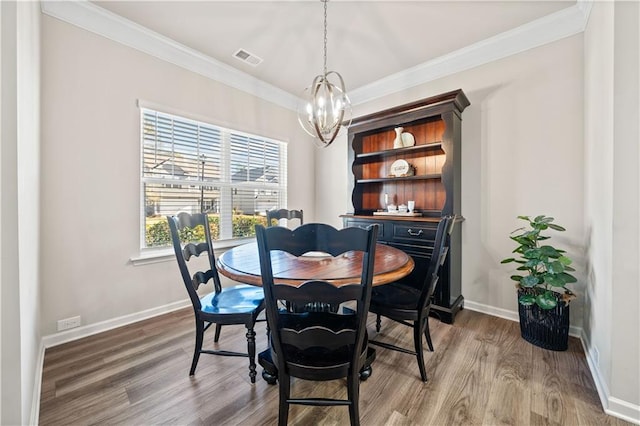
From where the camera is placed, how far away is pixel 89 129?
7.61 ft

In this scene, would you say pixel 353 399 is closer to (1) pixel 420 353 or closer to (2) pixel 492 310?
(1) pixel 420 353

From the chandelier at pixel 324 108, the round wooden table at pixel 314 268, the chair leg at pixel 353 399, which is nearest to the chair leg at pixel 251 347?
the round wooden table at pixel 314 268

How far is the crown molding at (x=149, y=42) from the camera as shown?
2.19 m

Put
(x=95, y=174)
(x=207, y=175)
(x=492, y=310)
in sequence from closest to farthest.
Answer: (x=95, y=174)
(x=492, y=310)
(x=207, y=175)

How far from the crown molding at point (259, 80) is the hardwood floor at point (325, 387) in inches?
107

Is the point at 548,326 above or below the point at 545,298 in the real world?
below

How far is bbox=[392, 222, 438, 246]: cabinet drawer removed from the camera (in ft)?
8.80

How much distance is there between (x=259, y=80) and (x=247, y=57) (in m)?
0.51

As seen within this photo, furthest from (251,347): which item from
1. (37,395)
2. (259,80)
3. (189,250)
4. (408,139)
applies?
(259,80)

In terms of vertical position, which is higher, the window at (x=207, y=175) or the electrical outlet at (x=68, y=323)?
the window at (x=207, y=175)

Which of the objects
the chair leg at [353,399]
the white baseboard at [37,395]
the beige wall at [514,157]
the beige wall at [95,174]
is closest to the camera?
the chair leg at [353,399]

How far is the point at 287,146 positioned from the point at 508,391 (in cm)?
360

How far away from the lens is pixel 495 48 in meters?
2.71

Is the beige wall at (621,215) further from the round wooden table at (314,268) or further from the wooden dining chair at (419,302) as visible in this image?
the round wooden table at (314,268)
